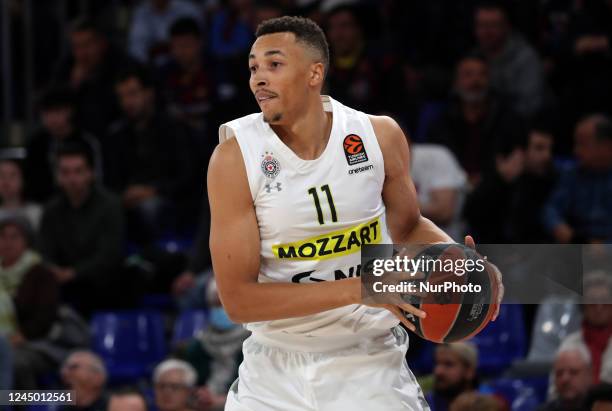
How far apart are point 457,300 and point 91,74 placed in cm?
799

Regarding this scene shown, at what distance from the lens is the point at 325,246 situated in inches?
169

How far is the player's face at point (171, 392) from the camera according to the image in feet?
24.3

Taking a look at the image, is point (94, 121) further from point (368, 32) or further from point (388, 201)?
point (388, 201)

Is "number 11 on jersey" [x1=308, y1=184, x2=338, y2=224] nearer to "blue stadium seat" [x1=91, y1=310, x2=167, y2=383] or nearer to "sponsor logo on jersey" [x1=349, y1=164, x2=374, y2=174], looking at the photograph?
"sponsor logo on jersey" [x1=349, y1=164, x2=374, y2=174]

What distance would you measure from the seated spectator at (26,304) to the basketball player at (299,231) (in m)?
4.25

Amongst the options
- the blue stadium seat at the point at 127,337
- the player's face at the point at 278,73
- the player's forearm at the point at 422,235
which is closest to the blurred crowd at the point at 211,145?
the blue stadium seat at the point at 127,337

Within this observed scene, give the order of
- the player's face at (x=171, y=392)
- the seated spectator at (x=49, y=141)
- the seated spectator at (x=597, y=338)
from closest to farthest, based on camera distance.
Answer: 1. the seated spectator at (x=597, y=338)
2. the player's face at (x=171, y=392)
3. the seated spectator at (x=49, y=141)

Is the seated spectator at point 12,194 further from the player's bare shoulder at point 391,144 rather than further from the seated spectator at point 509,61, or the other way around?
the player's bare shoulder at point 391,144

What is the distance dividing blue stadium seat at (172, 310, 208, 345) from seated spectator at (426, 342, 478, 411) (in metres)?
2.30

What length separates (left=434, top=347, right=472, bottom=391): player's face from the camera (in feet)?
23.4

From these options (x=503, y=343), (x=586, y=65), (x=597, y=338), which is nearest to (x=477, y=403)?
(x=597, y=338)

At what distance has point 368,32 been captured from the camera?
10.6 meters

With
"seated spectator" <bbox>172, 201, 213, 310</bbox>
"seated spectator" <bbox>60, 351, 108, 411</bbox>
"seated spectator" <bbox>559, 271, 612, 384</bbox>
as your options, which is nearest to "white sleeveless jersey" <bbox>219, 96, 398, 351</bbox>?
"seated spectator" <bbox>559, 271, 612, 384</bbox>

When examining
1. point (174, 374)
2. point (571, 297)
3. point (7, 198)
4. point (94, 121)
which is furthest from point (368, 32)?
point (571, 297)
